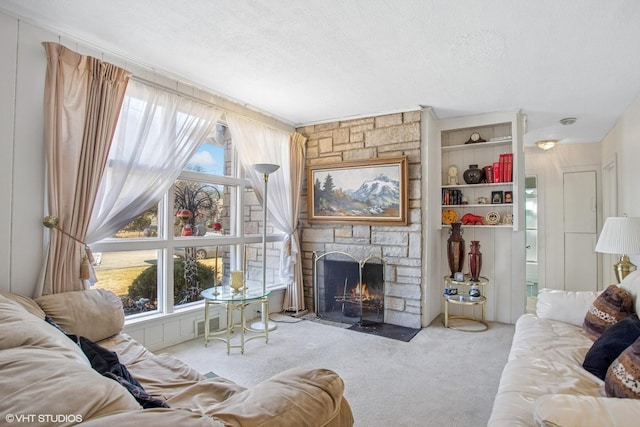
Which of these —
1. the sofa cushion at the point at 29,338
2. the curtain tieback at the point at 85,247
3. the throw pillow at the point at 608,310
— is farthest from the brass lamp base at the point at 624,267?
the curtain tieback at the point at 85,247

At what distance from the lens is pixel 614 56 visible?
2.49 meters

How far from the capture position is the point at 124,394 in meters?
0.84

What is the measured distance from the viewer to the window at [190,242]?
2861 millimetres

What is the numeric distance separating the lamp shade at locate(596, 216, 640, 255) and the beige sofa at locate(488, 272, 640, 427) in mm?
371

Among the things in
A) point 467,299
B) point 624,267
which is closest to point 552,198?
point 624,267

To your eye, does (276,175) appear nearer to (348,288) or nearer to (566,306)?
(348,288)

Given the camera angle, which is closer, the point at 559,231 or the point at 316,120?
the point at 316,120

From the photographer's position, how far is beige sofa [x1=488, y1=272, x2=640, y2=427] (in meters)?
1.01

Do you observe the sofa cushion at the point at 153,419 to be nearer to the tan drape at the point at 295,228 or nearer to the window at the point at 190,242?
the window at the point at 190,242

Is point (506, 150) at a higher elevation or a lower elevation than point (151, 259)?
higher

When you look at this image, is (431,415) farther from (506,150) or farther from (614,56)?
(506,150)

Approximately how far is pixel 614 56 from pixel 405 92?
1.55 meters

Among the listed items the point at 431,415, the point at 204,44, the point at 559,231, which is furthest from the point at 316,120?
the point at 559,231

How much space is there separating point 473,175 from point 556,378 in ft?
8.82
